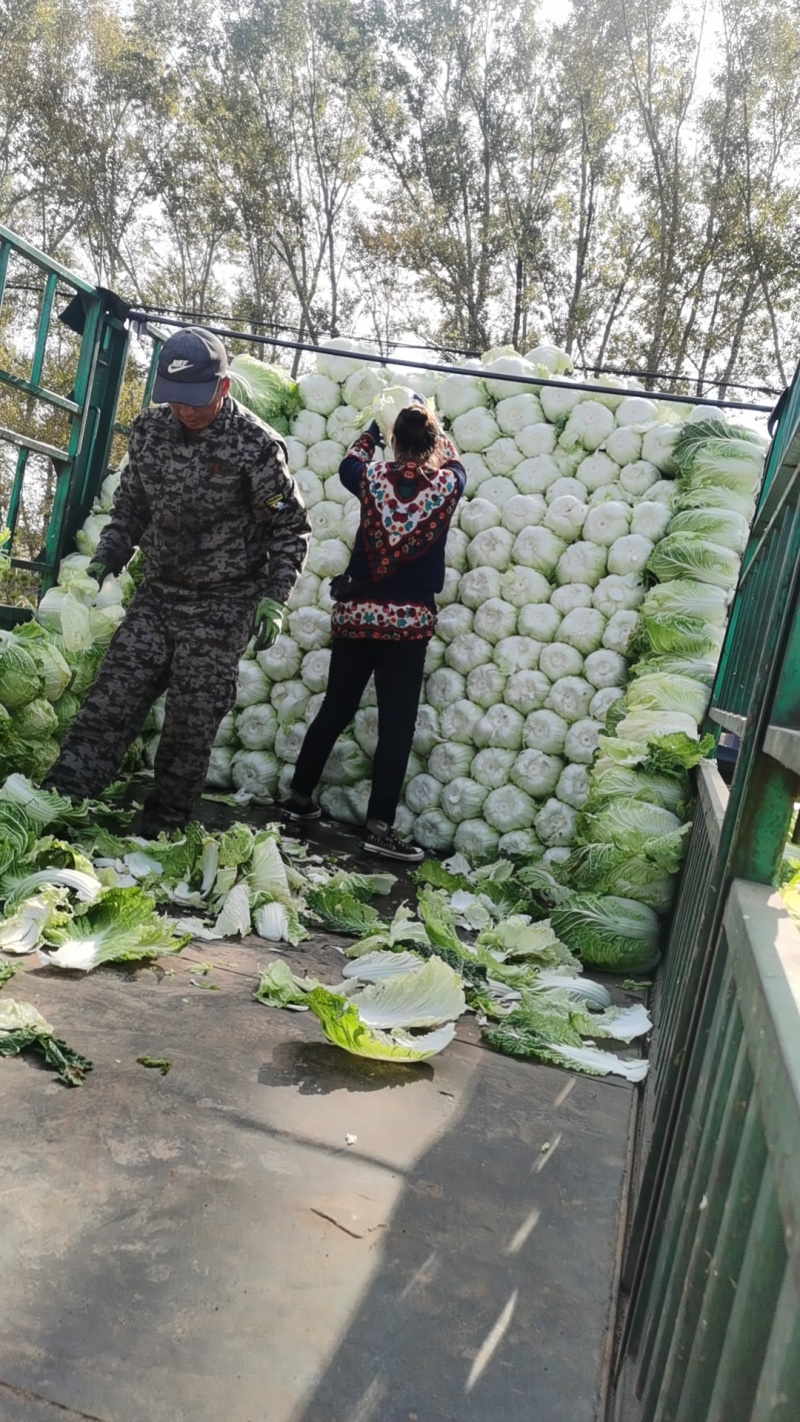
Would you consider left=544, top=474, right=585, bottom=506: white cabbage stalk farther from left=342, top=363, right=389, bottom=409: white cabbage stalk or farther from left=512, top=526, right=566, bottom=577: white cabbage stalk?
left=342, top=363, right=389, bottom=409: white cabbage stalk

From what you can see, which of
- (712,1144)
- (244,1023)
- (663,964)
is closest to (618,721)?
(663,964)

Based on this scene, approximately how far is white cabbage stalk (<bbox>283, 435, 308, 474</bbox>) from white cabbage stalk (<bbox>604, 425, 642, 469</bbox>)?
184 cm

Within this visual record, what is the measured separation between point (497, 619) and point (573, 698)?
0.63 metres

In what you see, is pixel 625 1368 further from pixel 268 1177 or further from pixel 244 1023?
pixel 244 1023

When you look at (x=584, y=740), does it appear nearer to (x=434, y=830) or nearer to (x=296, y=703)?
(x=434, y=830)

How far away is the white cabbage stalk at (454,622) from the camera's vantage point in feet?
19.0

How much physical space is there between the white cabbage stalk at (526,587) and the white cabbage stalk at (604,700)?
2.09 ft

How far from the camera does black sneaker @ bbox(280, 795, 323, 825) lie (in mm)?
5602

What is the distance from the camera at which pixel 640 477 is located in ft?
18.3

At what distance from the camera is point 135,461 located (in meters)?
4.59

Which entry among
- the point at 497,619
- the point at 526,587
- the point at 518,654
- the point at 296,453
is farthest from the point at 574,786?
the point at 296,453

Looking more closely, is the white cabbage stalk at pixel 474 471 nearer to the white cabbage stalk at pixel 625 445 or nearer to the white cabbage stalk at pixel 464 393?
the white cabbage stalk at pixel 464 393

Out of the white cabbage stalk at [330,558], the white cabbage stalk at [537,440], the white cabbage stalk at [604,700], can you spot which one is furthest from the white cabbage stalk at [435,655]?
the white cabbage stalk at [537,440]

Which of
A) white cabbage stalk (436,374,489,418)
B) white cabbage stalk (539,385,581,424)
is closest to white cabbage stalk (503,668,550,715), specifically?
white cabbage stalk (539,385,581,424)
